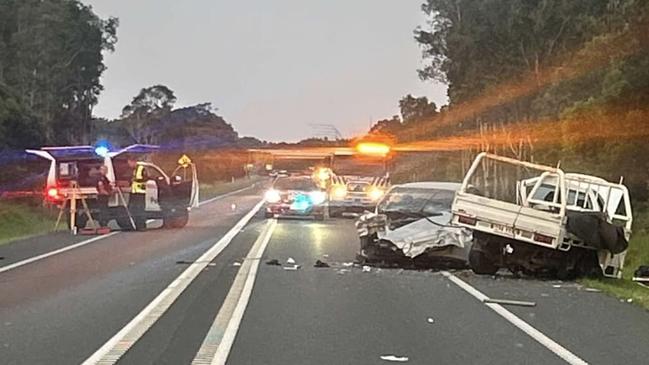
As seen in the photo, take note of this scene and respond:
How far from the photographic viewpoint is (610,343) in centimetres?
1105

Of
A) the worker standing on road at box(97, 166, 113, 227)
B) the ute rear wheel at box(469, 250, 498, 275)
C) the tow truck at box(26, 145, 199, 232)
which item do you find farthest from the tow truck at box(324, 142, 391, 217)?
the ute rear wheel at box(469, 250, 498, 275)

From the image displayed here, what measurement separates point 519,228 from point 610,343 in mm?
6413

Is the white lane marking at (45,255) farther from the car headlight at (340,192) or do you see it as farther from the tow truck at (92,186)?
the car headlight at (340,192)

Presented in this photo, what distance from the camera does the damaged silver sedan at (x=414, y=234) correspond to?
Answer: 1936 centimetres

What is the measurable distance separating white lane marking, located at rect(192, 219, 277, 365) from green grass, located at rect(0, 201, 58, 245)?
10837 millimetres

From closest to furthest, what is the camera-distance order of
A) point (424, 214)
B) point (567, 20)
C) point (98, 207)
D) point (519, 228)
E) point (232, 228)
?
point (519, 228), point (424, 214), point (98, 207), point (232, 228), point (567, 20)

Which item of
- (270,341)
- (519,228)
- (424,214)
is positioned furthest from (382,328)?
(424,214)

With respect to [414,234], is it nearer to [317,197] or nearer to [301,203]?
[301,203]

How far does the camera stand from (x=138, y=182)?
31391 millimetres

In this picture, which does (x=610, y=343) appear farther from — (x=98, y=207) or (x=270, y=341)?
(x=98, y=207)

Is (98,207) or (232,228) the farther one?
(232,228)

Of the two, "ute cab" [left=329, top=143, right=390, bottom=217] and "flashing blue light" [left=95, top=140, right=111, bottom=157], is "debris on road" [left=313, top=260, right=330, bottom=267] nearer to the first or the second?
"flashing blue light" [left=95, top=140, right=111, bottom=157]

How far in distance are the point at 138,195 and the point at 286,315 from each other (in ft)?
62.7

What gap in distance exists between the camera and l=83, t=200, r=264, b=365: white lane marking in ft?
32.4
